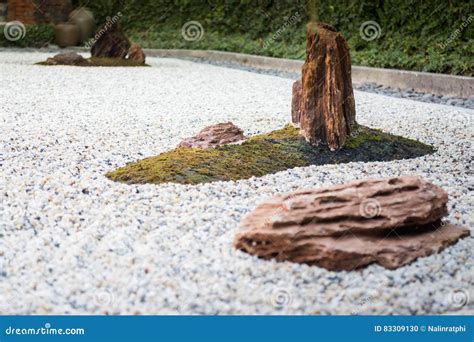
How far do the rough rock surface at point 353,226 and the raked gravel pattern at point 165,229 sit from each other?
0.20ft

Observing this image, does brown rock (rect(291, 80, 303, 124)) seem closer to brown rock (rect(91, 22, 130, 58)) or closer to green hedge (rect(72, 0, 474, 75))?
green hedge (rect(72, 0, 474, 75))

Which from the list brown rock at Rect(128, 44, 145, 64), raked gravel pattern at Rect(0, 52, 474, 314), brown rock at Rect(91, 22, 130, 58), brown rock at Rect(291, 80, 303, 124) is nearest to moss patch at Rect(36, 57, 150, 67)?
brown rock at Rect(128, 44, 145, 64)

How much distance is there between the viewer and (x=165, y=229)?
371 cm

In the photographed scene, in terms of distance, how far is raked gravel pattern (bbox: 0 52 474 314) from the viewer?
2904mm

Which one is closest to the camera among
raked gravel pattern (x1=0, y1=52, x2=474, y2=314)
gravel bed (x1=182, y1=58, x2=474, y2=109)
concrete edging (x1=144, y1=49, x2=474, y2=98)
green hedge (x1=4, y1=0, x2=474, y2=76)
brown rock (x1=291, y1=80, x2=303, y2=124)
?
raked gravel pattern (x1=0, y1=52, x2=474, y2=314)

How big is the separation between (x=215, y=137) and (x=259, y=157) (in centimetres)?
53

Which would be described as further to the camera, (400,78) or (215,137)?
(400,78)

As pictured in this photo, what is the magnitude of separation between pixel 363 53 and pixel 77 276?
9.99 metres

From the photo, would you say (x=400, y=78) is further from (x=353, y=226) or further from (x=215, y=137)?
(x=353, y=226)

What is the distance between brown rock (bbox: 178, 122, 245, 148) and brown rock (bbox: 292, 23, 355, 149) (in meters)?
0.53

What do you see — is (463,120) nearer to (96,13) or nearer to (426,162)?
(426,162)

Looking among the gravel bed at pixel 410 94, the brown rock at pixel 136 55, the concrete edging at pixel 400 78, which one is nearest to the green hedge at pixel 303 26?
the concrete edging at pixel 400 78

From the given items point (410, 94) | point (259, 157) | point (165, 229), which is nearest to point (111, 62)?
point (410, 94)

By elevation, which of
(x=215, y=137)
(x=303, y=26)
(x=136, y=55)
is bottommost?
(x=136, y=55)
